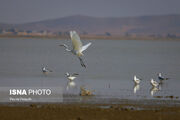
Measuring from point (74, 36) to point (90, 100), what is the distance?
2.45 metres

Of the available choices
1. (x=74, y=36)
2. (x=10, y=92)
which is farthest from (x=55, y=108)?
(x=10, y=92)

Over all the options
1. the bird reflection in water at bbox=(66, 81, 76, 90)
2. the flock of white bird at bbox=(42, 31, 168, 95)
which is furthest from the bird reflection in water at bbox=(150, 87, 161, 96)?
the bird reflection in water at bbox=(66, 81, 76, 90)

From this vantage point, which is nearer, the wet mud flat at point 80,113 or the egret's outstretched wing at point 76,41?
the wet mud flat at point 80,113

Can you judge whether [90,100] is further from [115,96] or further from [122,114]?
[122,114]

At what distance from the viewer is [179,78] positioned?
2959 cm

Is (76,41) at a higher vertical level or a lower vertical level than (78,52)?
higher

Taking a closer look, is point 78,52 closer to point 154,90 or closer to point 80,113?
point 80,113

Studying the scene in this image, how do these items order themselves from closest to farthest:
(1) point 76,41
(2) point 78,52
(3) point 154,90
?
(1) point 76,41 < (2) point 78,52 < (3) point 154,90

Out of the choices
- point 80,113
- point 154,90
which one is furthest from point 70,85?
point 80,113

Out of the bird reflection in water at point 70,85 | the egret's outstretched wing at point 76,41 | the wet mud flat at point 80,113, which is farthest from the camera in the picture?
the bird reflection in water at point 70,85

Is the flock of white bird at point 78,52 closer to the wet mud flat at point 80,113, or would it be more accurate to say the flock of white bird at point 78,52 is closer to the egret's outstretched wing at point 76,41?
the egret's outstretched wing at point 76,41

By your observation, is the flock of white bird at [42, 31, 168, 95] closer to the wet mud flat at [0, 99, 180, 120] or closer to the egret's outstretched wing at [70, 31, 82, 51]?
the egret's outstretched wing at [70, 31, 82, 51]

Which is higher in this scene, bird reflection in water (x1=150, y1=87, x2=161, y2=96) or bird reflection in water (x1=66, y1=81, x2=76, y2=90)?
bird reflection in water (x1=66, y1=81, x2=76, y2=90)

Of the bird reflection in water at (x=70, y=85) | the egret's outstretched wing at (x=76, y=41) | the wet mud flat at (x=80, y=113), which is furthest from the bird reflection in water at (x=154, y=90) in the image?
the wet mud flat at (x=80, y=113)
